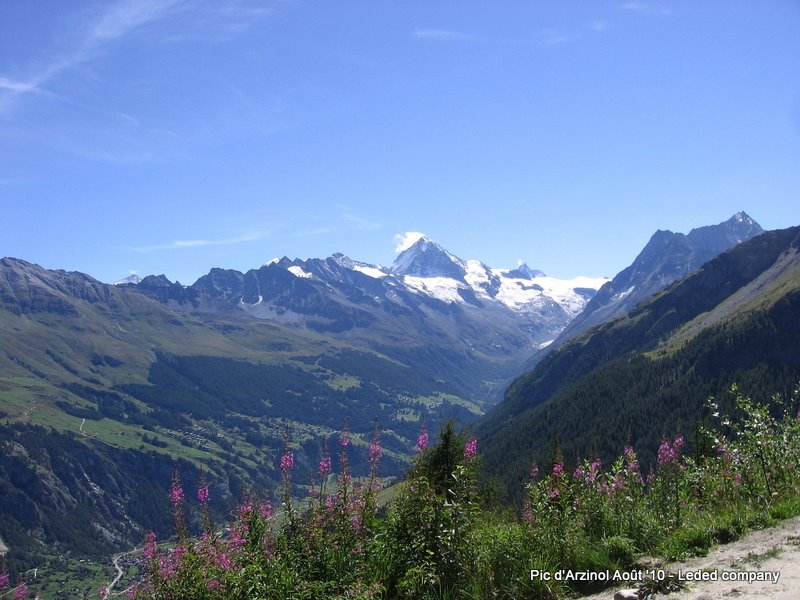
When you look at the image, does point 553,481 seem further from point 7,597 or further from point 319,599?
point 7,597

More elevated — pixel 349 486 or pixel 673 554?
pixel 349 486

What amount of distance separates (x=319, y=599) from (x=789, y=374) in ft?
761

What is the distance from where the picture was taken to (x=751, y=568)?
989 centimetres

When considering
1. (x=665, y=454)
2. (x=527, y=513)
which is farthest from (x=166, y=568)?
(x=665, y=454)

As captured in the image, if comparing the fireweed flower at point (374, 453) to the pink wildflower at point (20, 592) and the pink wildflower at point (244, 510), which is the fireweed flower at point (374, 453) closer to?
the pink wildflower at point (244, 510)

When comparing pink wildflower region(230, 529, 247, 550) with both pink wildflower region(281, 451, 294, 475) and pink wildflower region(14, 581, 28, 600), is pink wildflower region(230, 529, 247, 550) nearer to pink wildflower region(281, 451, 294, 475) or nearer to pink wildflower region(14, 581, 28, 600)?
pink wildflower region(281, 451, 294, 475)

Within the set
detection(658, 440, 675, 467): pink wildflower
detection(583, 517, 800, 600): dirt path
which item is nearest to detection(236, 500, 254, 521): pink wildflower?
detection(583, 517, 800, 600): dirt path

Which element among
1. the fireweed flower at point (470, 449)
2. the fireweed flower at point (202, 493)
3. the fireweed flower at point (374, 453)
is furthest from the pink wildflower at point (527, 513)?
the fireweed flower at point (202, 493)

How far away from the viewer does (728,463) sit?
14.5 m

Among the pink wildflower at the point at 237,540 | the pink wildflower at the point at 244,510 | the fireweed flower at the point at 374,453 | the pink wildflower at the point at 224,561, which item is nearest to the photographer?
the pink wildflower at the point at 224,561

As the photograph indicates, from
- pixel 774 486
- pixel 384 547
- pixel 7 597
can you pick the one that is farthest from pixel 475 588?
pixel 7 597

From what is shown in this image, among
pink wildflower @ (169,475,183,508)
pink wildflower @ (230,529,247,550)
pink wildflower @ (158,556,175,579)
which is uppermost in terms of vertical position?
pink wildflower @ (169,475,183,508)

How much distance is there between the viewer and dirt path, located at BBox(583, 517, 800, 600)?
9086 millimetres

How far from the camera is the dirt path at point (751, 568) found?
358 inches
